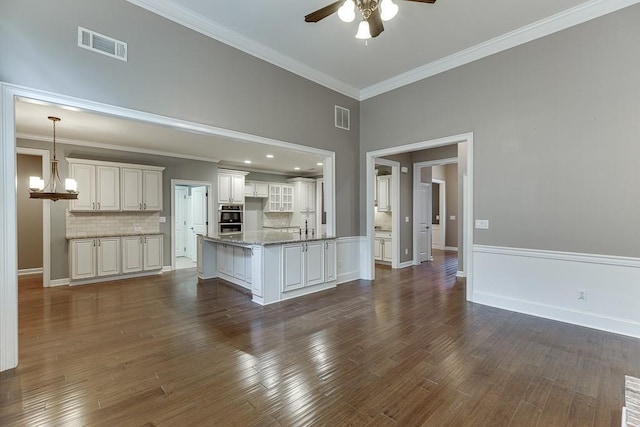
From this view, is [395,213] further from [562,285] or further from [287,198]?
[287,198]

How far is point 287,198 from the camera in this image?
31.6 feet

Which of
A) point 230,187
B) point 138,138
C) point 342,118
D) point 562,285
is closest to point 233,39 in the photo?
point 342,118

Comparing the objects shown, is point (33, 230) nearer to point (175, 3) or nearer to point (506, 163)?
point (175, 3)

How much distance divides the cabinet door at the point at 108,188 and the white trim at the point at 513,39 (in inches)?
223

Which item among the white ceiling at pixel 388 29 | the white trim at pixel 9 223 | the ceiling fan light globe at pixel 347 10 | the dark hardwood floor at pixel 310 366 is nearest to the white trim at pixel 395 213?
the white ceiling at pixel 388 29

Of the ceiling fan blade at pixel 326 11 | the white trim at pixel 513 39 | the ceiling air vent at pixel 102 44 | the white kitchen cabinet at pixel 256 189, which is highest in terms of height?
the white trim at pixel 513 39

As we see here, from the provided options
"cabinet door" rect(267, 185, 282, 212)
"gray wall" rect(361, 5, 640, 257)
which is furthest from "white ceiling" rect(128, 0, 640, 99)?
"cabinet door" rect(267, 185, 282, 212)

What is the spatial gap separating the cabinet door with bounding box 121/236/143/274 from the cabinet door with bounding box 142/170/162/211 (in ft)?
2.43

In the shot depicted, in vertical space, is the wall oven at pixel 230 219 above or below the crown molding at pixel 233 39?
below

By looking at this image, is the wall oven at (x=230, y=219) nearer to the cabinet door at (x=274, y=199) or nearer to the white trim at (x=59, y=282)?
the cabinet door at (x=274, y=199)

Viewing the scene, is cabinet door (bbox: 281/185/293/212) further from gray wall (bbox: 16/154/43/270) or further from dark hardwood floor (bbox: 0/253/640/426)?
gray wall (bbox: 16/154/43/270)

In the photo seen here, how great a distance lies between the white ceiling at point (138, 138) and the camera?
158 inches

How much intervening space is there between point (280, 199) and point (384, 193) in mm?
3673

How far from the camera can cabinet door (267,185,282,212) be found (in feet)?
30.1
